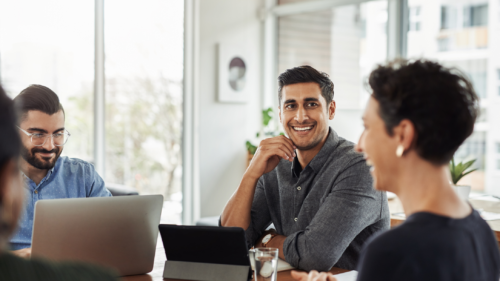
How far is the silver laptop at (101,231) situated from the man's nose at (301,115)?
79 centimetres

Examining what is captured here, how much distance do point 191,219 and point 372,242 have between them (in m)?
4.18

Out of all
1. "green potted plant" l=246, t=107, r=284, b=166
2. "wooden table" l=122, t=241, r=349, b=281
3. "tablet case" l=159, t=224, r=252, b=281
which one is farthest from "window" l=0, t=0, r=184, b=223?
"tablet case" l=159, t=224, r=252, b=281

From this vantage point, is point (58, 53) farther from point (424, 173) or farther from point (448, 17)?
point (424, 173)

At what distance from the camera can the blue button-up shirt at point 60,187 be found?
201 centimetres

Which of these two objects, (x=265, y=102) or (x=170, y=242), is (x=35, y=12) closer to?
(x=265, y=102)

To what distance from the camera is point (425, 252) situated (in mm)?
900

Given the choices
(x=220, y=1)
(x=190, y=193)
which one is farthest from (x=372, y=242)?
(x=220, y=1)

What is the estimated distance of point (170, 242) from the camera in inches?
60.6

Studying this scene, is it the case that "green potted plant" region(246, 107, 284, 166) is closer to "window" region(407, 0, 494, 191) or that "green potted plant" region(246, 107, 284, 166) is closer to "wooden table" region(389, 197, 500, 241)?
"window" region(407, 0, 494, 191)

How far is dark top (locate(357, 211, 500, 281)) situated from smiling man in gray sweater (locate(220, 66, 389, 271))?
74 cm

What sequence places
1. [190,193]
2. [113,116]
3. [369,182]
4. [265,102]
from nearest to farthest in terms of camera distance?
[369,182] < [113,116] < [190,193] < [265,102]

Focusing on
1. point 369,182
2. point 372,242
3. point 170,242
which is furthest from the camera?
point 369,182

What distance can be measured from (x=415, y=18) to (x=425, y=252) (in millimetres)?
3950

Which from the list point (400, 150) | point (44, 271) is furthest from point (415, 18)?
point (44, 271)
